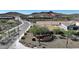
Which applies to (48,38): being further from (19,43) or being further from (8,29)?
(8,29)

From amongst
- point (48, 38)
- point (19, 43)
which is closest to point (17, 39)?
point (19, 43)

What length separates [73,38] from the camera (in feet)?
7.07

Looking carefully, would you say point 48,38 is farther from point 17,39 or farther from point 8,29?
point 8,29

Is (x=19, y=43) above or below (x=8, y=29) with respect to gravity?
below

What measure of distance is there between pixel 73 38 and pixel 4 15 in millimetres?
803

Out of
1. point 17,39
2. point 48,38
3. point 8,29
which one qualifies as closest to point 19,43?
point 17,39

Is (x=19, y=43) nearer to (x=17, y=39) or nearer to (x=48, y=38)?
(x=17, y=39)

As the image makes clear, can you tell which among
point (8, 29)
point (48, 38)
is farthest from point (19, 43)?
point (48, 38)

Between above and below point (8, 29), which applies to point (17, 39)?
below
